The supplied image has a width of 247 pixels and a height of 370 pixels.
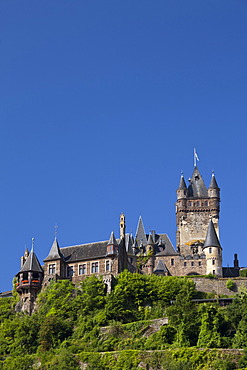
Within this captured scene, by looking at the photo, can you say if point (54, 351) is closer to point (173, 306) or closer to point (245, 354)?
point (173, 306)

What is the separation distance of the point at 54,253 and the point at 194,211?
26663 millimetres

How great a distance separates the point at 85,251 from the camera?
99938mm

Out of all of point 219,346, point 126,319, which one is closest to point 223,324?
point 219,346

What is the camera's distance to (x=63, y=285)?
9475cm

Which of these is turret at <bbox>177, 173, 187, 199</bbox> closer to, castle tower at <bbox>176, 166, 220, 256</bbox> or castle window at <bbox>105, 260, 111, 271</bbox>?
castle tower at <bbox>176, 166, 220, 256</bbox>

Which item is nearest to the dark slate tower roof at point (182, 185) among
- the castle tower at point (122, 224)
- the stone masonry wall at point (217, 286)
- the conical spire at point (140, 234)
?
the conical spire at point (140, 234)

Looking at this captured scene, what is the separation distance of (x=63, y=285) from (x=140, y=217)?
26549 mm

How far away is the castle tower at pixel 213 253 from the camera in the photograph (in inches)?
4230

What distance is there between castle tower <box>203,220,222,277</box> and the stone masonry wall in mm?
7063

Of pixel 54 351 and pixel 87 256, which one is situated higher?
pixel 87 256

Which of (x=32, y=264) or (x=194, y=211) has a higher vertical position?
(x=194, y=211)

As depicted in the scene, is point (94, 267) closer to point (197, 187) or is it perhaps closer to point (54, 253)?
point (54, 253)

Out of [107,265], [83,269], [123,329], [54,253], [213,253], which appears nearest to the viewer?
[123,329]

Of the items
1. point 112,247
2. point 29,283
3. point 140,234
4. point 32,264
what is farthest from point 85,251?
point 140,234
